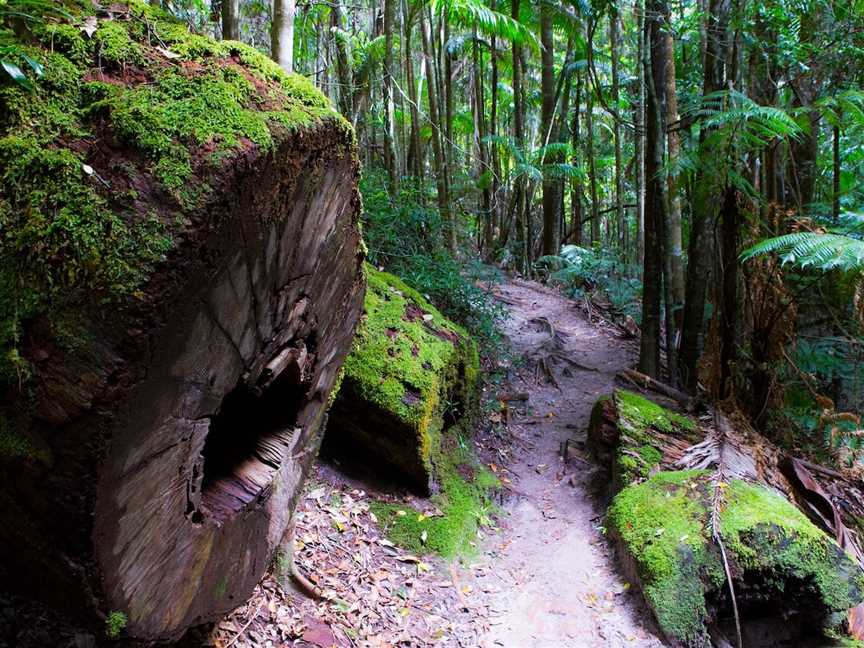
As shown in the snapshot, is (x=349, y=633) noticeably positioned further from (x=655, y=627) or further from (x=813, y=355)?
(x=813, y=355)

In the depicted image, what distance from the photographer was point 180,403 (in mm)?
1667

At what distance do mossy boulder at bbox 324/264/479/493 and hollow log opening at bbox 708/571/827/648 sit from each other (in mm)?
2218

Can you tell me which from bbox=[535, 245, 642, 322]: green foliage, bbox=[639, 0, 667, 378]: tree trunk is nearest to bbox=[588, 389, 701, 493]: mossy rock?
bbox=[639, 0, 667, 378]: tree trunk

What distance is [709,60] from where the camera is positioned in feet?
22.3

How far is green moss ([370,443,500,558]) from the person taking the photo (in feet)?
14.1

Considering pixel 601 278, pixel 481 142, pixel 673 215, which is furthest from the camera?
pixel 481 142

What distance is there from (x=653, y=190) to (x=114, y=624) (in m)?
6.43

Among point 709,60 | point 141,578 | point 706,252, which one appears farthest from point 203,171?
Result: point 709,60

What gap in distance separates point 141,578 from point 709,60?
7.45 metres

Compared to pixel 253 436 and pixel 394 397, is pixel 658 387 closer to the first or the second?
pixel 394 397

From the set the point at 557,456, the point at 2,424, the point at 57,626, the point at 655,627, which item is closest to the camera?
the point at 2,424

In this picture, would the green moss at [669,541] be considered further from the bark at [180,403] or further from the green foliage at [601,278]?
the green foliage at [601,278]

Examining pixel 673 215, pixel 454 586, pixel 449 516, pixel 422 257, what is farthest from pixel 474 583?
pixel 673 215

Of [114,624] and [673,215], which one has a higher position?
[673,215]
